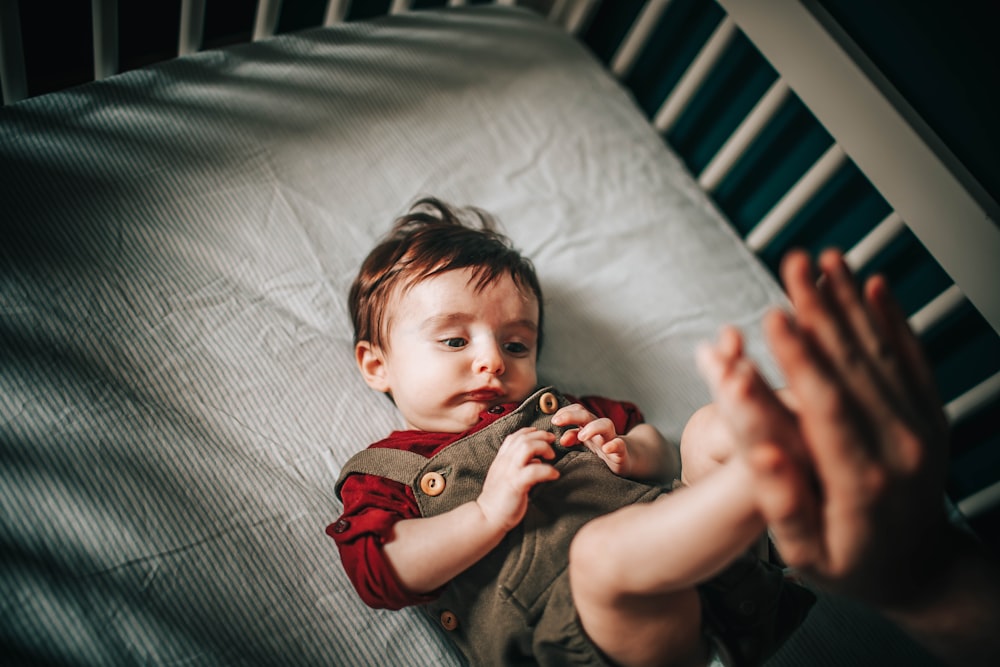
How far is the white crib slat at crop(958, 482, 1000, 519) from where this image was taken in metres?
0.86

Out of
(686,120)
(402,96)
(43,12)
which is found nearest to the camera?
(402,96)

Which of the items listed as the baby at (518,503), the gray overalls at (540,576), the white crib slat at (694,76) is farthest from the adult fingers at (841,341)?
the white crib slat at (694,76)

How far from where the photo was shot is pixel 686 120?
4.13 feet

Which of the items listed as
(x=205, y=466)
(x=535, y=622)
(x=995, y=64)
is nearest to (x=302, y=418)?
(x=205, y=466)

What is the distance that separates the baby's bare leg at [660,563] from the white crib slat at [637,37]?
0.96 meters

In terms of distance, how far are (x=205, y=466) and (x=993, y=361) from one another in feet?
3.78

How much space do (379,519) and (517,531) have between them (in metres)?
0.15

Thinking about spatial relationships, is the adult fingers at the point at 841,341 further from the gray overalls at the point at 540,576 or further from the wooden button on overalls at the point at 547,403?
the wooden button on overalls at the point at 547,403

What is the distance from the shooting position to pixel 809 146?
105cm

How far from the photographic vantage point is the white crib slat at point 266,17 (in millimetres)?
1060

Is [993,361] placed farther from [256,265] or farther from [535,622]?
[256,265]

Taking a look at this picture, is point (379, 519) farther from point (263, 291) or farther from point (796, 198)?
point (796, 198)

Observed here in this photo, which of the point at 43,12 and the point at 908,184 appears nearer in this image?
the point at 908,184

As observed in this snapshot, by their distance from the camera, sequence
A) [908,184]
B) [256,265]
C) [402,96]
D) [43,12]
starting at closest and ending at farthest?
[908,184] < [256,265] < [402,96] < [43,12]
